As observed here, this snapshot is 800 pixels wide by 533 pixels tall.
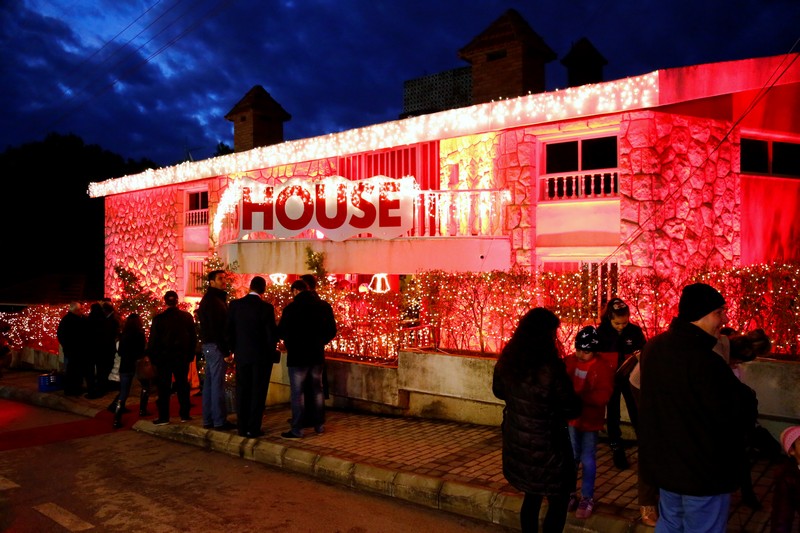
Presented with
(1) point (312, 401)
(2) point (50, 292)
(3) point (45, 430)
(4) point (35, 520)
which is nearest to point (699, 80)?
(1) point (312, 401)

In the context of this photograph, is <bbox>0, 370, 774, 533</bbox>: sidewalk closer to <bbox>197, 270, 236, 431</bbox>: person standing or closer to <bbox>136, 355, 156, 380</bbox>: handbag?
<bbox>197, 270, 236, 431</bbox>: person standing

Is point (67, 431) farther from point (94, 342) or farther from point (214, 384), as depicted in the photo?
point (214, 384)

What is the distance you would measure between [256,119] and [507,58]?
28.0 ft

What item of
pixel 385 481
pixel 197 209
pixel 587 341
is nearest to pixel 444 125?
pixel 385 481

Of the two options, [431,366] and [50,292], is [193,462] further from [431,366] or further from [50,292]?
[50,292]

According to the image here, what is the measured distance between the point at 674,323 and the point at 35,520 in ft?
17.6

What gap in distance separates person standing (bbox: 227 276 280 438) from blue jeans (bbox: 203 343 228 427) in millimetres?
506

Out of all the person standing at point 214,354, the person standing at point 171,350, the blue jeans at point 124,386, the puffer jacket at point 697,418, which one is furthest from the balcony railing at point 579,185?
the puffer jacket at point 697,418

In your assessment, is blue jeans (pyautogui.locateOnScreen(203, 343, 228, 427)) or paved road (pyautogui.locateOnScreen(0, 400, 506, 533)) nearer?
paved road (pyautogui.locateOnScreen(0, 400, 506, 533))

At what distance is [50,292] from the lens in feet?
85.8

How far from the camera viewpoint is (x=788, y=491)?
3.55 metres

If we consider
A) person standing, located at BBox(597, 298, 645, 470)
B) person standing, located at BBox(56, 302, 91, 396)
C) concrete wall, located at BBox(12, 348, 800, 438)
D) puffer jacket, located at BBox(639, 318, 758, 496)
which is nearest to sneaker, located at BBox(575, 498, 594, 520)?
person standing, located at BBox(597, 298, 645, 470)

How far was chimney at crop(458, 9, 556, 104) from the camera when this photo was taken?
42.1 ft

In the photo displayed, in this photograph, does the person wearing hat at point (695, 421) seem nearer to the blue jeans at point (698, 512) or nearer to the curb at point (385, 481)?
the blue jeans at point (698, 512)
